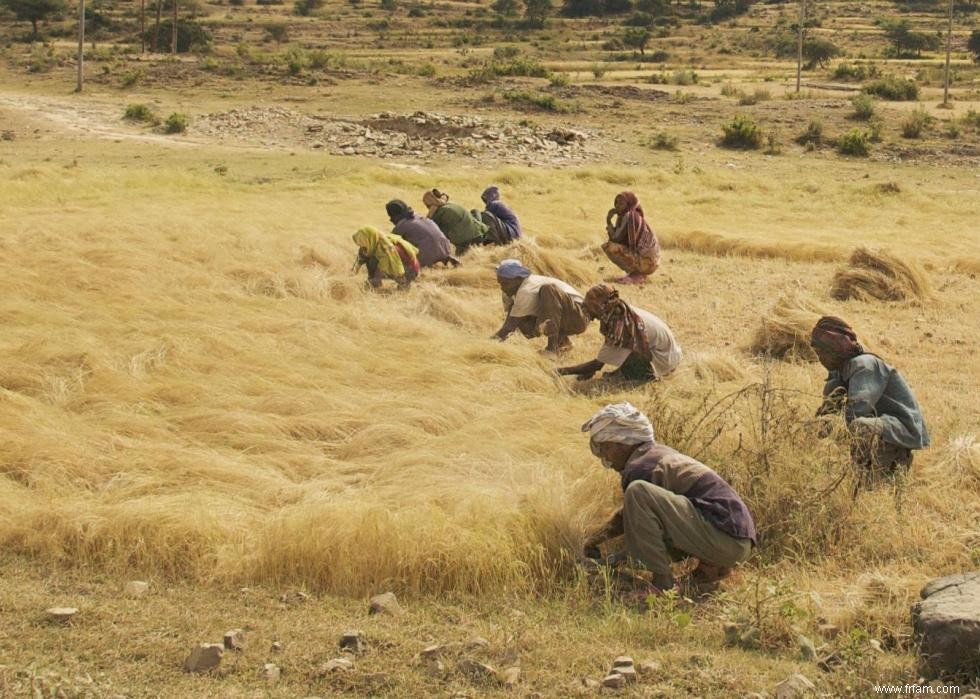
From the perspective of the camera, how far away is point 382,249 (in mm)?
11203

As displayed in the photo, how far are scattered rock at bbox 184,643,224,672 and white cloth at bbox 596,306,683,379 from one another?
4.46m

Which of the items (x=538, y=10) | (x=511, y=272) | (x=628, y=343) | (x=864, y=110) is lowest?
(x=628, y=343)

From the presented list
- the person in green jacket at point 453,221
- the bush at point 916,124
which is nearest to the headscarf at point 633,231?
the person in green jacket at point 453,221

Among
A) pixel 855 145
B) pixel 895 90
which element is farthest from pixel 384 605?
pixel 895 90

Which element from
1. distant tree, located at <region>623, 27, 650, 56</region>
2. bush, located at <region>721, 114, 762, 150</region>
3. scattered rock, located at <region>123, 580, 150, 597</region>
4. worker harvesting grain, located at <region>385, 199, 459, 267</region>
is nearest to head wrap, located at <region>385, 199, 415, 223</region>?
worker harvesting grain, located at <region>385, 199, 459, 267</region>

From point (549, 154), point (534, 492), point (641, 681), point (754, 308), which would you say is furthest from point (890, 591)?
point (549, 154)

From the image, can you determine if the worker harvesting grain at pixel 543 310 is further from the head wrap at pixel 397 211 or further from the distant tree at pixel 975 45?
the distant tree at pixel 975 45

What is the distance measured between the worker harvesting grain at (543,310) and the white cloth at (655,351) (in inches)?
31.2

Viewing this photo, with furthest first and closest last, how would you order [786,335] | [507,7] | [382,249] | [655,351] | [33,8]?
[507,7] → [33,8] → [382,249] → [786,335] → [655,351]

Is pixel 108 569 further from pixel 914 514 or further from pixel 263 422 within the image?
pixel 914 514

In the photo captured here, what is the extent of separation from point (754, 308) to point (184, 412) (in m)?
5.68

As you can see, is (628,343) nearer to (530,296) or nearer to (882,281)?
(530,296)

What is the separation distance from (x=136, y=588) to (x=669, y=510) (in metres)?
2.25

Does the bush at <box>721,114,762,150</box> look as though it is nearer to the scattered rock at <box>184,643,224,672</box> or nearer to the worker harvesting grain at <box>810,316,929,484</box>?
the worker harvesting grain at <box>810,316,929,484</box>
